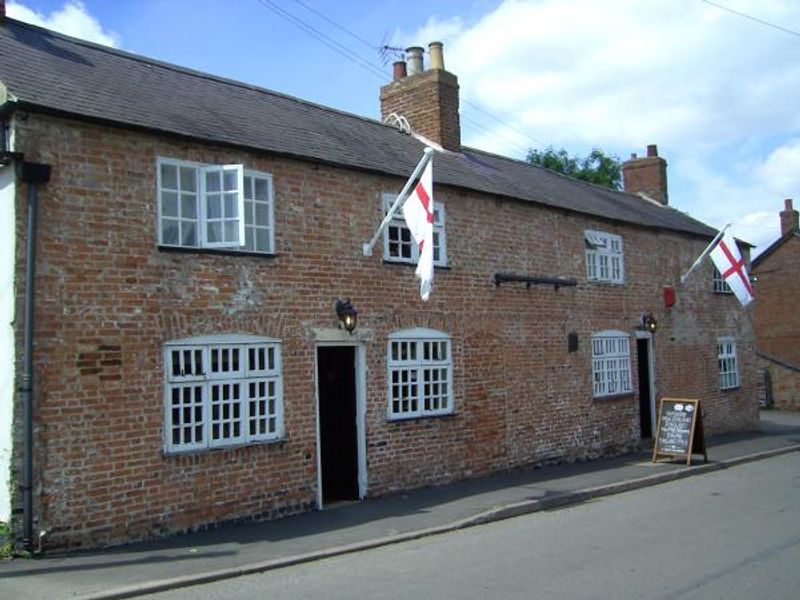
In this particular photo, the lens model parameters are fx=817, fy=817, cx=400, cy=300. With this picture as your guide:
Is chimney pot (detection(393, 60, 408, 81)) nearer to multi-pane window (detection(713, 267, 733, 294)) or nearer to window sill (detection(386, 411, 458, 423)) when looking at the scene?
window sill (detection(386, 411, 458, 423))

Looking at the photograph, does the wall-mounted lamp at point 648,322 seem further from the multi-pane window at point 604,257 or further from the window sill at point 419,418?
the window sill at point 419,418

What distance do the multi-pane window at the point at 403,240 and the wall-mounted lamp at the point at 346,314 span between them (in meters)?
1.28

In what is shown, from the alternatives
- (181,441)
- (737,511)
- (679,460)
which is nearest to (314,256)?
(181,441)

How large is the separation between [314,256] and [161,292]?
8.08ft

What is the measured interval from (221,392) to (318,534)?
2.12 metres

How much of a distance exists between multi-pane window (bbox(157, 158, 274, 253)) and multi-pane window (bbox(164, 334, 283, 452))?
124cm

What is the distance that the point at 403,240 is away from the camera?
43.1 feet

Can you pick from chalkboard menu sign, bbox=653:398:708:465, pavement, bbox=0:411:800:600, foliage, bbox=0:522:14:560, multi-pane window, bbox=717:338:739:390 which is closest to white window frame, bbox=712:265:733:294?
multi-pane window, bbox=717:338:739:390

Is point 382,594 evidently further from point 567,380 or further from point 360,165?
point 567,380

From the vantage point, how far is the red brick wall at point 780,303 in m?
33.5

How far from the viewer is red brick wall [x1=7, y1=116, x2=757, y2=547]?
8.88 meters

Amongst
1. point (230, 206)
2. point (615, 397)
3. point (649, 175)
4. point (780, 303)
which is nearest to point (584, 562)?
point (230, 206)

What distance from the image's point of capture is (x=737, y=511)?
10.5 m

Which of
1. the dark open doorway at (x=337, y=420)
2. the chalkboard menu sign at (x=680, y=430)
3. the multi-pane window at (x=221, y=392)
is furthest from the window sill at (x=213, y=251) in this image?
the chalkboard menu sign at (x=680, y=430)
